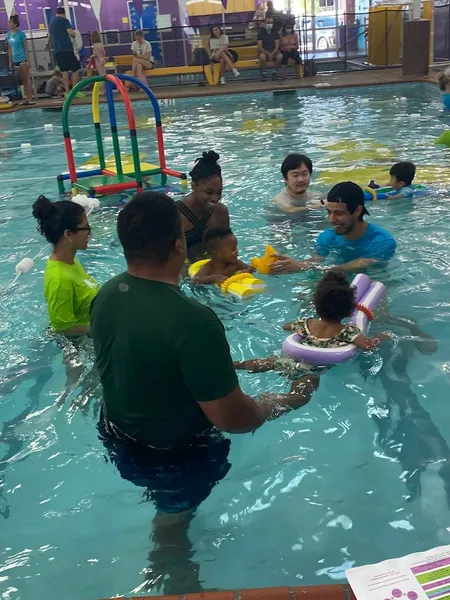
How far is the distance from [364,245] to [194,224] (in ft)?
4.81

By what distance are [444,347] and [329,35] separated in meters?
31.5

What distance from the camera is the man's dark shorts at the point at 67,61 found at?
17766 millimetres

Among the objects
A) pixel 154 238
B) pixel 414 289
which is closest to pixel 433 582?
pixel 154 238

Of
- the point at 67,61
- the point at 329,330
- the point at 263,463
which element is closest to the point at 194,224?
the point at 329,330

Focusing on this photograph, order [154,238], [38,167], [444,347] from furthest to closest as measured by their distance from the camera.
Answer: [38,167] → [444,347] → [154,238]

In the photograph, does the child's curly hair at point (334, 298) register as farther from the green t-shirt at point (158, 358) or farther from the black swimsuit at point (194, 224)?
the black swimsuit at point (194, 224)

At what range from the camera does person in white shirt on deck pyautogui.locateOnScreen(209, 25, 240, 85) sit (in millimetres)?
20109

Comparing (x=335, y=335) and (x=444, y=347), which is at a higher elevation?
(x=335, y=335)

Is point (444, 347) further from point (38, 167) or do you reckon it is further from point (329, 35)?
point (329, 35)

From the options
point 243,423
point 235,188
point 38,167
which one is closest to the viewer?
point 243,423

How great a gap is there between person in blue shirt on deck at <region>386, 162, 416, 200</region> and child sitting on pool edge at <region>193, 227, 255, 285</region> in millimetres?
2816

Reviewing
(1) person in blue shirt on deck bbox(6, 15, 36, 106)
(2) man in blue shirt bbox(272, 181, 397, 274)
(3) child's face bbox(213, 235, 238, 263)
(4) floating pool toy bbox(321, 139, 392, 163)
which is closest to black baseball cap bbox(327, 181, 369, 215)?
(2) man in blue shirt bbox(272, 181, 397, 274)

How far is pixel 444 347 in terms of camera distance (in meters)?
4.22

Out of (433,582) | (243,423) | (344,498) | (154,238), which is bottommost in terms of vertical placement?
(344,498)
